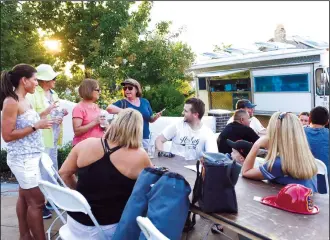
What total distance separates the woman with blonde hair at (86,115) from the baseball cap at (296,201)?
192 cm

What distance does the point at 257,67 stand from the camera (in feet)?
29.5

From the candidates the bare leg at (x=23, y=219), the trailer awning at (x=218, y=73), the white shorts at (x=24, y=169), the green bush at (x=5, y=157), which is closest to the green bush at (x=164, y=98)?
the trailer awning at (x=218, y=73)

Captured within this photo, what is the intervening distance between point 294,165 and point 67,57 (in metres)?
10.6

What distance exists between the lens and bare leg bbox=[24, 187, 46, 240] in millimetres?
2553

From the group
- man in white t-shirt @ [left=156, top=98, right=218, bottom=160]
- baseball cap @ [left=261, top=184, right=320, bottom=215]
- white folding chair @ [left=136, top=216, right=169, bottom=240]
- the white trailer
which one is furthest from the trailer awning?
white folding chair @ [left=136, top=216, right=169, bottom=240]

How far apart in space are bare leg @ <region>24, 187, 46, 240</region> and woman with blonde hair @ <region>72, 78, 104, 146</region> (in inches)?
33.7

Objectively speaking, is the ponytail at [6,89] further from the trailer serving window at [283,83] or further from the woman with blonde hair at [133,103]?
the trailer serving window at [283,83]

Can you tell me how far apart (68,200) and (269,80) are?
7.69 meters

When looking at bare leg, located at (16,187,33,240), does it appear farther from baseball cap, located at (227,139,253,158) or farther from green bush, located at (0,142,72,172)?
green bush, located at (0,142,72,172)

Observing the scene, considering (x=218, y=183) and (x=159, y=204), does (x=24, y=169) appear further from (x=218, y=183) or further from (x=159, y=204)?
(x=218, y=183)


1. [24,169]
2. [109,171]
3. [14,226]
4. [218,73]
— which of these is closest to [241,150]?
[109,171]

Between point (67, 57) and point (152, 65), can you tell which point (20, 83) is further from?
point (67, 57)

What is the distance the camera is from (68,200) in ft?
6.24

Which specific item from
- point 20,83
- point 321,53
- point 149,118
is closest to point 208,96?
point 321,53
